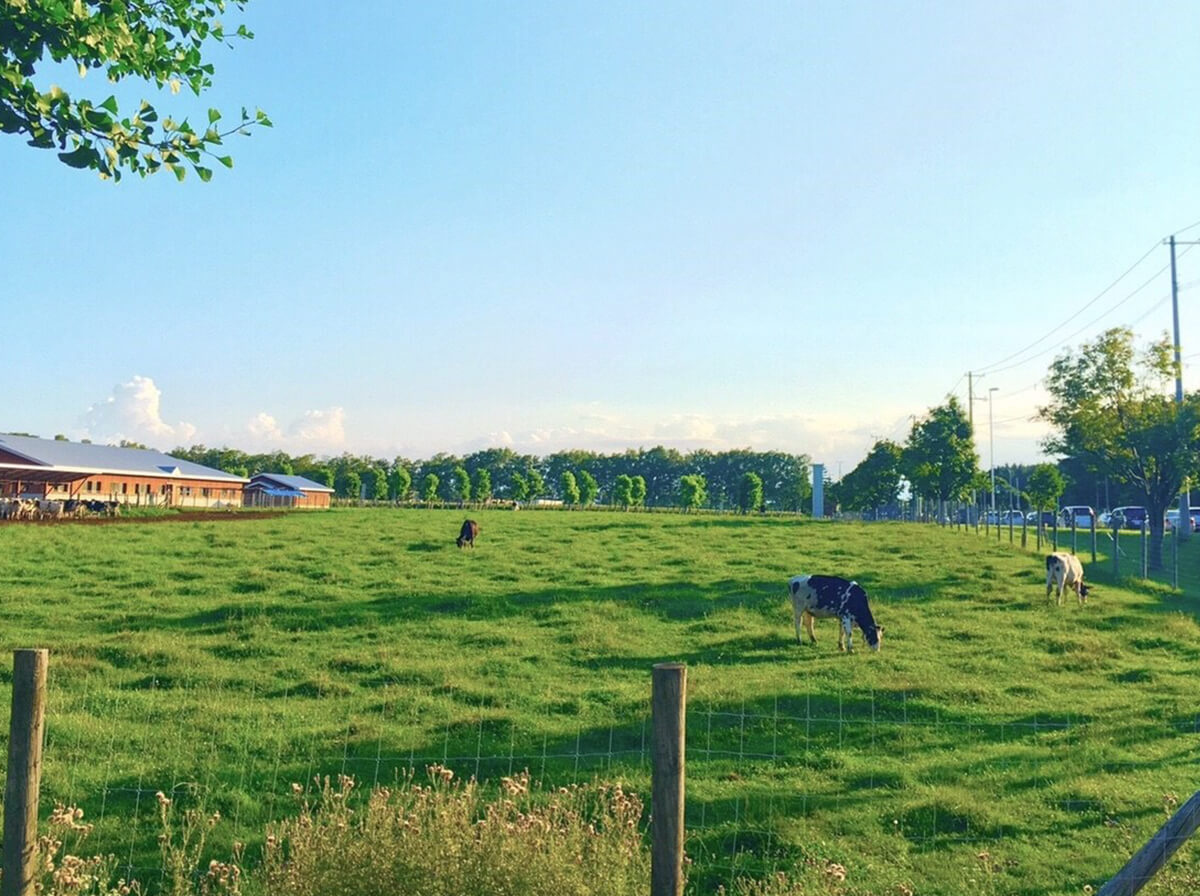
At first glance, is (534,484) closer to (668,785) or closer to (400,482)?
(400,482)

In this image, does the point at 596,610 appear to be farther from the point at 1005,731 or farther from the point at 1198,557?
the point at 1198,557

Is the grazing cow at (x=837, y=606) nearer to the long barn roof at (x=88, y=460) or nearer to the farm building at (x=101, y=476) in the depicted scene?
the farm building at (x=101, y=476)

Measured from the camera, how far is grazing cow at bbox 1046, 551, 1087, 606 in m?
23.5

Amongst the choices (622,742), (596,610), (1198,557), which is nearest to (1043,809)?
(622,742)

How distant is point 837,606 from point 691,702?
6.39 meters

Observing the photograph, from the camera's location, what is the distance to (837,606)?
1792 cm

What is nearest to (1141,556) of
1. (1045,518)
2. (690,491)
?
(1045,518)

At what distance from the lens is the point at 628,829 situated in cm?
610

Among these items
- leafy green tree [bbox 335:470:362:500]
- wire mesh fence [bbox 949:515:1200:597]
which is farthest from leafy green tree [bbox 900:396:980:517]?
leafy green tree [bbox 335:470:362:500]

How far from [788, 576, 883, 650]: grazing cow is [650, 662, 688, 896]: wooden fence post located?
13145mm

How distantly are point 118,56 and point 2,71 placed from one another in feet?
2.99

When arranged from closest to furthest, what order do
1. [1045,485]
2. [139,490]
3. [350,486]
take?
[1045,485], [139,490], [350,486]

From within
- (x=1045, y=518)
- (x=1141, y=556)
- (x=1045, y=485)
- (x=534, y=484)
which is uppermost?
(x=534, y=484)

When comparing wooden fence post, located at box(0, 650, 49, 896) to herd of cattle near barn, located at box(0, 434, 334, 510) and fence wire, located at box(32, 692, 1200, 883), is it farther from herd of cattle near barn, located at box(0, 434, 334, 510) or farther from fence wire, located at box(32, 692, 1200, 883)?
herd of cattle near barn, located at box(0, 434, 334, 510)
